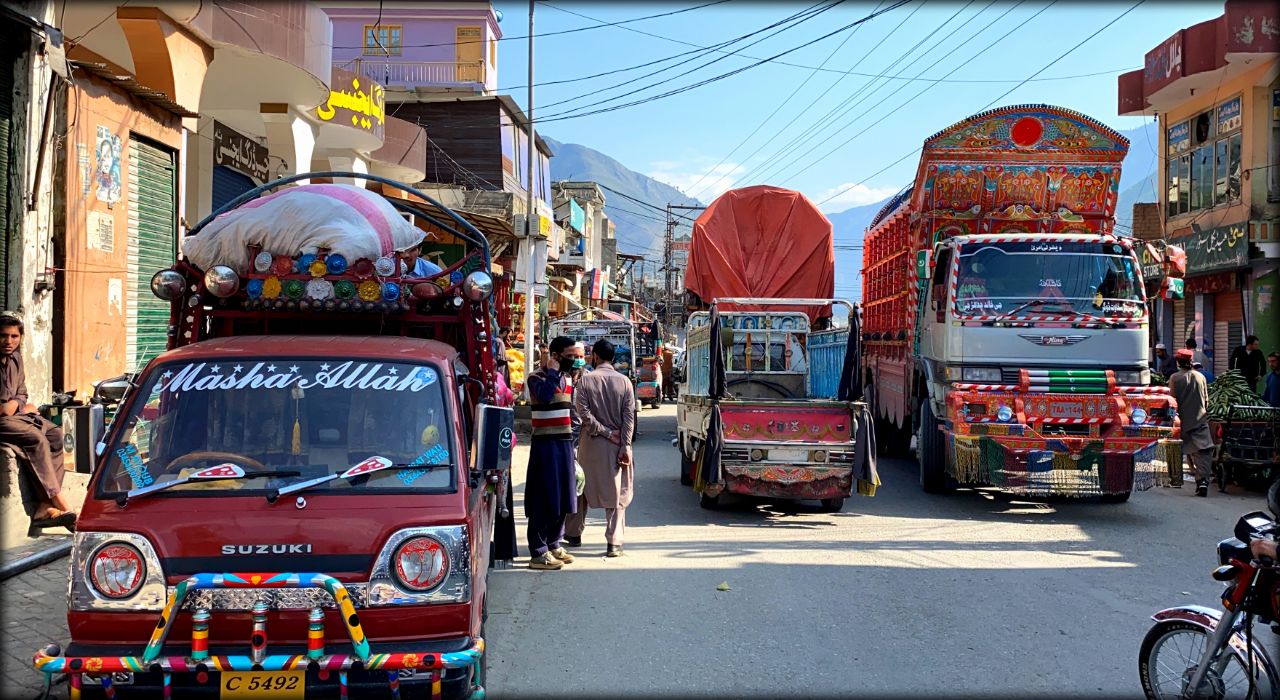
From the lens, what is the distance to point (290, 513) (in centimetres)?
399

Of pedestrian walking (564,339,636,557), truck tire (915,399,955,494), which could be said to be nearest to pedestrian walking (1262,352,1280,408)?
truck tire (915,399,955,494)

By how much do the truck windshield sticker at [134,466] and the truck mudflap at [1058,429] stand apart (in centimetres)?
791

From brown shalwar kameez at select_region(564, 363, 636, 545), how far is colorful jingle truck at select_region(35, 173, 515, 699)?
2716mm

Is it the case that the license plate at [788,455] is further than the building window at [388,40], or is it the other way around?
the building window at [388,40]

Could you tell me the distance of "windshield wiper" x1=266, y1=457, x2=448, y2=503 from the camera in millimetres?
4078

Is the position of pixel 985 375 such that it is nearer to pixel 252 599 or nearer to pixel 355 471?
pixel 355 471

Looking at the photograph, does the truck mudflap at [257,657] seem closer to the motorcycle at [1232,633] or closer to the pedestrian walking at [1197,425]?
the motorcycle at [1232,633]

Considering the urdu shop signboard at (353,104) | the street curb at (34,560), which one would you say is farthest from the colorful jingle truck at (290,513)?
the urdu shop signboard at (353,104)

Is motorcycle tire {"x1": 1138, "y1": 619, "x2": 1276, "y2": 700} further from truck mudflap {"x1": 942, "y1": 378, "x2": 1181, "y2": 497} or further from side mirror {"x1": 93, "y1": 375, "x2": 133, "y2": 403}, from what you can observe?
truck mudflap {"x1": 942, "y1": 378, "x2": 1181, "y2": 497}

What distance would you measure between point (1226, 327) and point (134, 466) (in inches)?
918

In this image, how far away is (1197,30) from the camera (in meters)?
20.9

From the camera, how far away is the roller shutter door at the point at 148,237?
36.2 feet

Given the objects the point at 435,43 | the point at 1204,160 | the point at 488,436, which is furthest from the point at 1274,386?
the point at 435,43

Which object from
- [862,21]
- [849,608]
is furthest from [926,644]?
[862,21]
